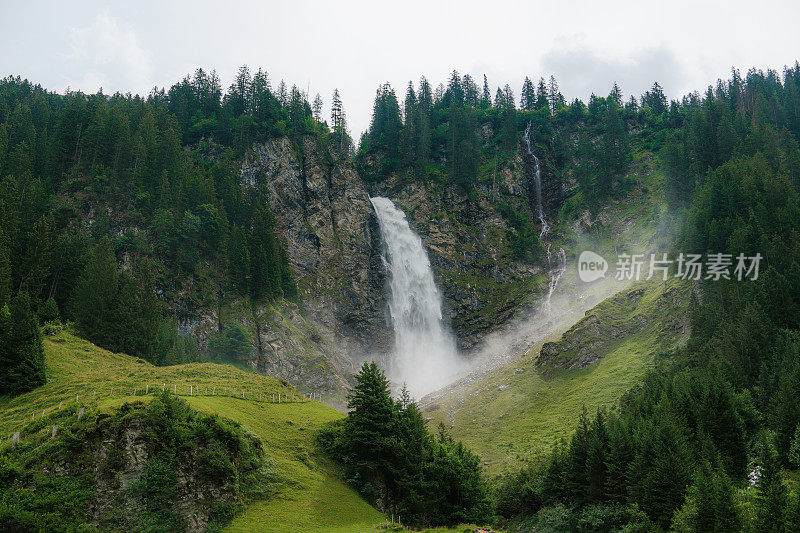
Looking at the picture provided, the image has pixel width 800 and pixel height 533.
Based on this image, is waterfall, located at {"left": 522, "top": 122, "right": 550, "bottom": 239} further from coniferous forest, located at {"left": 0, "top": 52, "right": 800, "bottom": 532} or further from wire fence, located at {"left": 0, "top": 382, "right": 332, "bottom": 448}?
wire fence, located at {"left": 0, "top": 382, "right": 332, "bottom": 448}

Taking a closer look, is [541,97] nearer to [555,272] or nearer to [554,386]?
[555,272]

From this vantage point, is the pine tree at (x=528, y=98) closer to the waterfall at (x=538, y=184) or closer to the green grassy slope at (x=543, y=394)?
the waterfall at (x=538, y=184)

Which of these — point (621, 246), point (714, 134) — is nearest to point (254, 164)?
point (621, 246)

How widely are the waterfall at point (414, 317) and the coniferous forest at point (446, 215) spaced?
12.1 meters

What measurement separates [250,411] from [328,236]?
5729 cm

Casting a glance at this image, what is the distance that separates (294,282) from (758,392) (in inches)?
2636

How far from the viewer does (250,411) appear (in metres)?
42.3

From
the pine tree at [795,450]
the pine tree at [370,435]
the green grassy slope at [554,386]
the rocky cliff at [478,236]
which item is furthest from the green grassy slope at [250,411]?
the rocky cliff at [478,236]

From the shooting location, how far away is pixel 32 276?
55938 mm

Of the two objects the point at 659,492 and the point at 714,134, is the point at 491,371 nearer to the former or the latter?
the point at 659,492

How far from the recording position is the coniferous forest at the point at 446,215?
110 ft

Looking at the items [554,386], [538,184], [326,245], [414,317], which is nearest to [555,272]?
[414,317]

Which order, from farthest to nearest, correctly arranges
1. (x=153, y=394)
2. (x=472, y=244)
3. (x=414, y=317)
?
(x=472, y=244) < (x=414, y=317) < (x=153, y=394)

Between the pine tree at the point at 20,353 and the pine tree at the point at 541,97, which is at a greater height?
the pine tree at the point at 541,97
